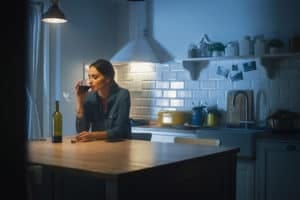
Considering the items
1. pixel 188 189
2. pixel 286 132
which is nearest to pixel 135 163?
pixel 188 189

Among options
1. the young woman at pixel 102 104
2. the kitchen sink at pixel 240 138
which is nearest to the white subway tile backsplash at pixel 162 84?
the kitchen sink at pixel 240 138

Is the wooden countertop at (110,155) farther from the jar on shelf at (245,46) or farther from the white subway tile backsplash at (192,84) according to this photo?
the white subway tile backsplash at (192,84)

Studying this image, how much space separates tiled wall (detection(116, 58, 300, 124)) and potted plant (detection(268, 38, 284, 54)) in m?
0.19

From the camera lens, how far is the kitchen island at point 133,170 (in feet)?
7.06

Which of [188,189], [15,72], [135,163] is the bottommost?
[188,189]

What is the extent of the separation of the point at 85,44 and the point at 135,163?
3639 millimetres

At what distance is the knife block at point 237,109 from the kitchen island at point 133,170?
2098mm

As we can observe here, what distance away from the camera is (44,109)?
5.30 meters

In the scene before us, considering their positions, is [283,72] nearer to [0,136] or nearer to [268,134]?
[268,134]

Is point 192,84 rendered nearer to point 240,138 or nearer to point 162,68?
point 162,68

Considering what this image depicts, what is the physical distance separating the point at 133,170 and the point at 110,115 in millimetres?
1266

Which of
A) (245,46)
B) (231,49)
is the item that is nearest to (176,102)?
(231,49)

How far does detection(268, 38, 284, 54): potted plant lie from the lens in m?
4.71

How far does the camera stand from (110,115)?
11.0ft
